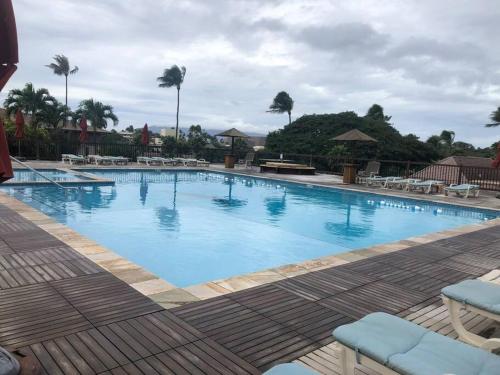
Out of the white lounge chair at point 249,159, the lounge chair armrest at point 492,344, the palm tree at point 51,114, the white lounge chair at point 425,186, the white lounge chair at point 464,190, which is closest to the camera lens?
the lounge chair armrest at point 492,344

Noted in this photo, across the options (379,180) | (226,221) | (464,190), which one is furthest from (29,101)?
(464,190)

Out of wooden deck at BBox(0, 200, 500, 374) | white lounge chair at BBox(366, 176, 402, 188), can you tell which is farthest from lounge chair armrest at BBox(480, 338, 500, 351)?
white lounge chair at BBox(366, 176, 402, 188)

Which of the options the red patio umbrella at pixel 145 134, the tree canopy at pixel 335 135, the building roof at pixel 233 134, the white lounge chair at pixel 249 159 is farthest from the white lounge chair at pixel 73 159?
the tree canopy at pixel 335 135

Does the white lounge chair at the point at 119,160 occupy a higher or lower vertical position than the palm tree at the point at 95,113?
lower

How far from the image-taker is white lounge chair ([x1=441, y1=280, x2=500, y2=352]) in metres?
2.82

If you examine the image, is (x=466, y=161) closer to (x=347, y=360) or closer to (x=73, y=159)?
(x=73, y=159)

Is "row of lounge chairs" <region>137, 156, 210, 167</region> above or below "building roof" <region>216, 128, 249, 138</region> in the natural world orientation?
below

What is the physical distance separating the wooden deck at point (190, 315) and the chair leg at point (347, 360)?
0.26 m

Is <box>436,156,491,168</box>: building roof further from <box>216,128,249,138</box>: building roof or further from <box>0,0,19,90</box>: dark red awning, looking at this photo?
<box>0,0,19,90</box>: dark red awning

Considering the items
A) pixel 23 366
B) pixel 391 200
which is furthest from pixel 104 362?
pixel 391 200

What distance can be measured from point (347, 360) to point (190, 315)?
4.70 ft

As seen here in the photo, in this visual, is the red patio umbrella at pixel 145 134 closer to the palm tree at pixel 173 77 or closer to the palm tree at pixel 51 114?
the palm tree at pixel 51 114

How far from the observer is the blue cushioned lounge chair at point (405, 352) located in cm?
198

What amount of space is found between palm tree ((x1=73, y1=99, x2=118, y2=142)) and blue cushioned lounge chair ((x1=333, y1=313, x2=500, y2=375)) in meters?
33.6
